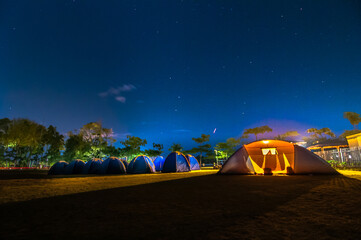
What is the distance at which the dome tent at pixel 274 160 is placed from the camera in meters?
11.4

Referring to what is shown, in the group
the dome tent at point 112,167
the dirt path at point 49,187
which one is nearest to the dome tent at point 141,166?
the dome tent at point 112,167

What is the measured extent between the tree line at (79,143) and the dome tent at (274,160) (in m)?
26.3

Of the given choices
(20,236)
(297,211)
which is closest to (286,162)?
(297,211)

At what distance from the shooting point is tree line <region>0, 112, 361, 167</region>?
4059 cm

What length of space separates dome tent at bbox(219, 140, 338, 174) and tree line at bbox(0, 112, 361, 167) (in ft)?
86.2

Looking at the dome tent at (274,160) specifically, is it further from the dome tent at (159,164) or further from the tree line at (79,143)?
the tree line at (79,143)

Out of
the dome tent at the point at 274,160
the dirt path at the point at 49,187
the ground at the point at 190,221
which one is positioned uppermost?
the dome tent at the point at 274,160

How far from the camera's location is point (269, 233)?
2355mm

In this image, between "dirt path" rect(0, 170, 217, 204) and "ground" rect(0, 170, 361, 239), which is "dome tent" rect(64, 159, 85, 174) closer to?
"dirt path" rect(0, 170, 217, 204)

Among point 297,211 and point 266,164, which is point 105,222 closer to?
point 297,211

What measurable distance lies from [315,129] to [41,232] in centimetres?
5967

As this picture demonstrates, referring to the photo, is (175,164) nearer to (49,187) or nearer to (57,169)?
(49,187)

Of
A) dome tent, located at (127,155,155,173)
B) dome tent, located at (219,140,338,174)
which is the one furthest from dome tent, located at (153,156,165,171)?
dome tent, located at (219,140,338,174)

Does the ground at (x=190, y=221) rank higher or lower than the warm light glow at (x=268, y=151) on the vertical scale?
lower
